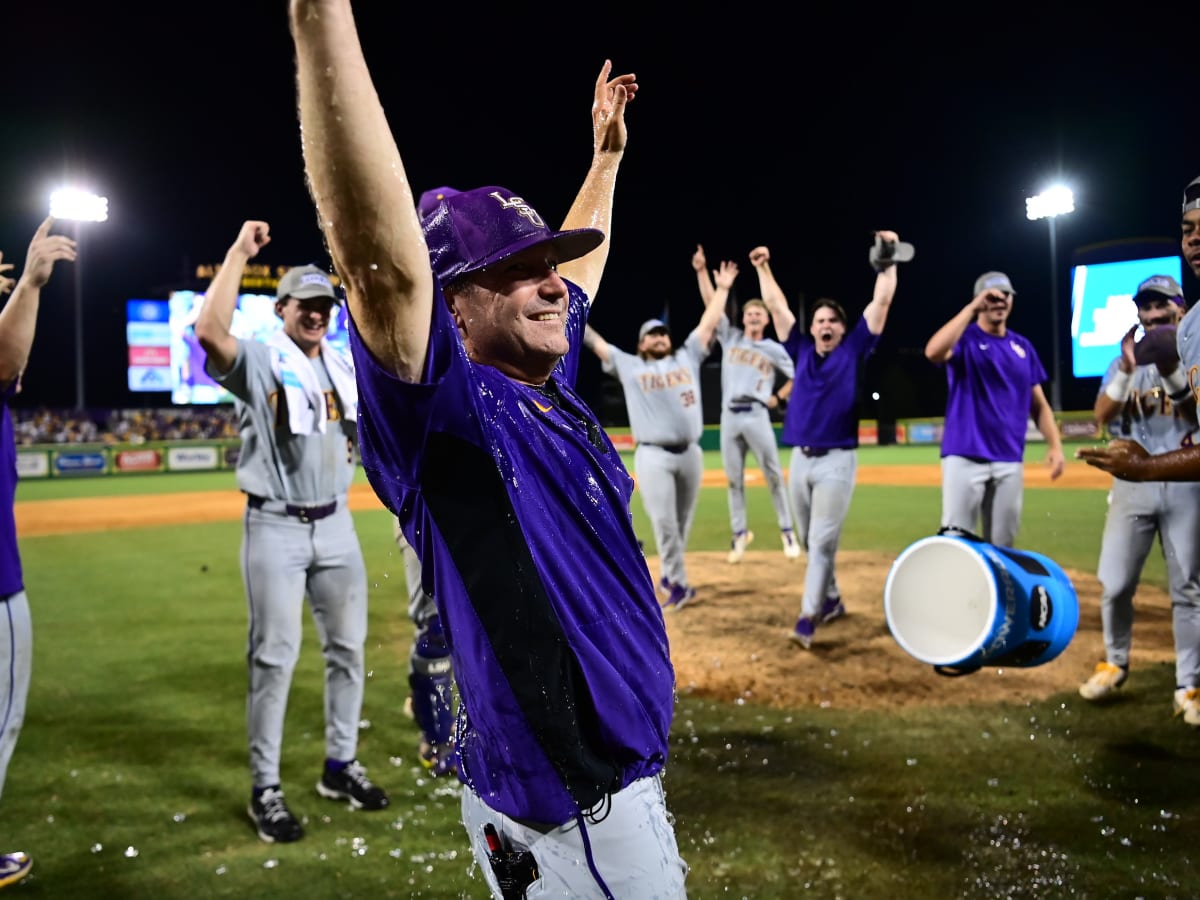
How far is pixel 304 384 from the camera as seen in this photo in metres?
4.03

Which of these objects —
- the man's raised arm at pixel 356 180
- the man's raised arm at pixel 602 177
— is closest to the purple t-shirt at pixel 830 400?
the man's raised arm at pixel 602 177

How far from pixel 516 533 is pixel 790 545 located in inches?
365

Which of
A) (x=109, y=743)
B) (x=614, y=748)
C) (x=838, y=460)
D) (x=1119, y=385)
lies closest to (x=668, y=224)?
(x=838, y=460)

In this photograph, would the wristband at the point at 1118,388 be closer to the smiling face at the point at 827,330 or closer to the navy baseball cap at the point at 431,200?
the smiling face at the point at 827,330

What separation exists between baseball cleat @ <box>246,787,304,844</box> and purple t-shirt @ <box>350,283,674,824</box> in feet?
8.32

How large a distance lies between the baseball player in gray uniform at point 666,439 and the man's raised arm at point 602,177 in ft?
16.0

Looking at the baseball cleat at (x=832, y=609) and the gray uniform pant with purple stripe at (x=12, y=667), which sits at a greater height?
the gray uniform pant with purple stripe at (x=12, y=667)

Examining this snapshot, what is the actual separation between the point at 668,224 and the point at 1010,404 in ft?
51.9

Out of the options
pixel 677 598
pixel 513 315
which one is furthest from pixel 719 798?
pixel 677 598

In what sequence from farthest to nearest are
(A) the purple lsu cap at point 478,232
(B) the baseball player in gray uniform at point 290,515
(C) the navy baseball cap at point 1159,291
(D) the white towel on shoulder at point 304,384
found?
(C) the navy baseball cap at point 1159,291, (D) the white towel on shoulder at point 304,384, (B) the baseball player in gray uniform at point 290,515, (A) the purple lsu cap at point 478,232

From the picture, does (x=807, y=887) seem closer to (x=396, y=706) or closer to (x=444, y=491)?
(x=444, y=491)

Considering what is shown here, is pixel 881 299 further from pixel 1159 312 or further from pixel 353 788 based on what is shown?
pixel 353 788

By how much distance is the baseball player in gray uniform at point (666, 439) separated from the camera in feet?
25.5

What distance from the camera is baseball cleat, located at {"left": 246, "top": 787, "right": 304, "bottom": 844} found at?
12.3 feet
